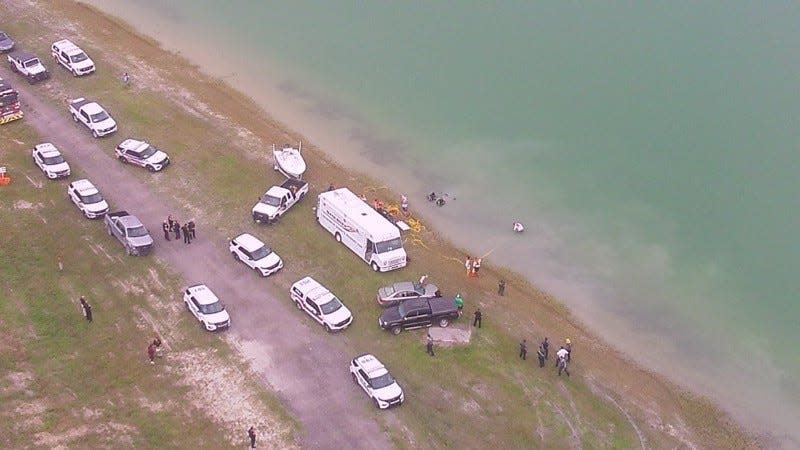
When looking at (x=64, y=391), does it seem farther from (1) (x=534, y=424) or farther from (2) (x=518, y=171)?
(2) (x=518, y=171)

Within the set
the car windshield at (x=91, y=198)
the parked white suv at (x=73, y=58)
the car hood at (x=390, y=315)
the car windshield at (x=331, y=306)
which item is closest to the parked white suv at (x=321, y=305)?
the car windshield at (x=331, y=306)

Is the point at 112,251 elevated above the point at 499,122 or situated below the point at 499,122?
below

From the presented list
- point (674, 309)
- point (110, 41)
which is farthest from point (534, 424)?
point (110, 41)

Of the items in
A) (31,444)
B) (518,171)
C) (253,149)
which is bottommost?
(31,444)

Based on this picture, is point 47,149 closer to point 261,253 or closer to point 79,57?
point 79,57

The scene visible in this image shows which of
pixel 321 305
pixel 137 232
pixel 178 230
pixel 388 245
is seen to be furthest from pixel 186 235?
pixel 388 245

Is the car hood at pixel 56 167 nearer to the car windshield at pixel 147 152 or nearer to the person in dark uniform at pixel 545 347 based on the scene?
the car windshield at pixel 147 152
